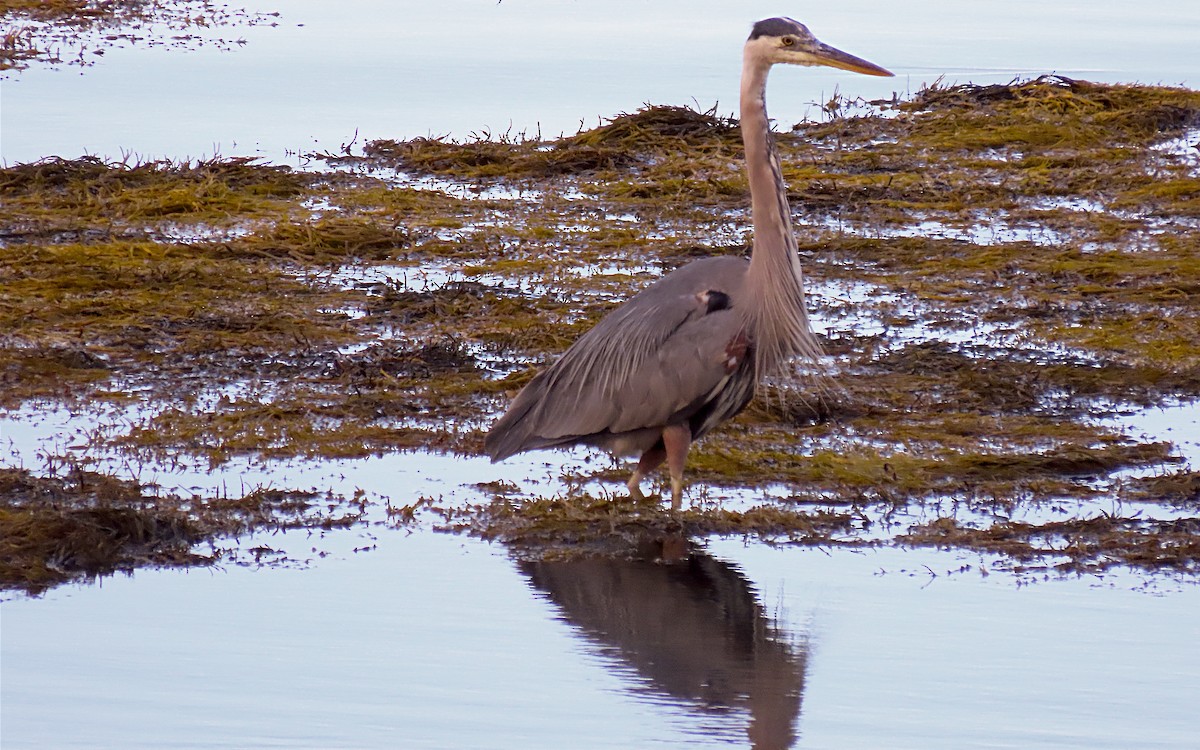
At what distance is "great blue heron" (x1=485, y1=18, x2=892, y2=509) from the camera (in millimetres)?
6707

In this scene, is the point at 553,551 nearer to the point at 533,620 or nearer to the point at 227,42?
the point at 533,620

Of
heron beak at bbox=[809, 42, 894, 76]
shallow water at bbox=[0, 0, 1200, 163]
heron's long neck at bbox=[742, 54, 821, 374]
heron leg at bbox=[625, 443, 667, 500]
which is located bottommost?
heron leg at bbox=[625, 443, 667, 500]

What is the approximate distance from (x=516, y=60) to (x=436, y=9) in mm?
5407

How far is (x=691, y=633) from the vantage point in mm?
5543

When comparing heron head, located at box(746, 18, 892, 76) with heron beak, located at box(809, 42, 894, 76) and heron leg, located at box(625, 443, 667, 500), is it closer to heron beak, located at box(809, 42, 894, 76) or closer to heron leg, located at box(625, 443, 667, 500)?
heron beak, located at box(809, 42, 894, 76)

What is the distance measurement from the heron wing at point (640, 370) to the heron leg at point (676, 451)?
65mm

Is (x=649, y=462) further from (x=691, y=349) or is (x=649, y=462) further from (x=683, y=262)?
(x=683, y=262)

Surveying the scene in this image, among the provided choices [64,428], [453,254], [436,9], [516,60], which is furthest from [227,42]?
[64,428]

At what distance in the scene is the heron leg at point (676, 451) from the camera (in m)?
6.66

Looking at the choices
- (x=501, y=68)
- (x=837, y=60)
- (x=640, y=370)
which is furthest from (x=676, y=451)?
(x=501, y=68)

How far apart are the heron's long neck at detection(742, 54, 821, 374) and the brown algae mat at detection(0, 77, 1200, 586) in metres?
0.54

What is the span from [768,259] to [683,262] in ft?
13.0

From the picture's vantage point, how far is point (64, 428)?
744cm

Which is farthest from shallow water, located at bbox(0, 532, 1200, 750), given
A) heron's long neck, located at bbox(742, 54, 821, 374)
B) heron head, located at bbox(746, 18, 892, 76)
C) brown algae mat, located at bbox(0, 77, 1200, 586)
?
heron head, located at bbox(746, 18, 892, 76)
